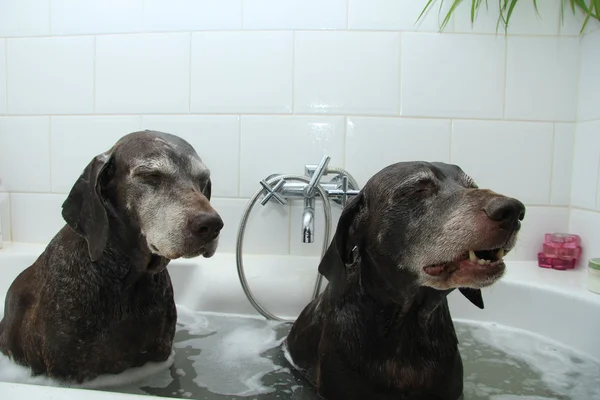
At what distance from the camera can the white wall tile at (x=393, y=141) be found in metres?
2.32

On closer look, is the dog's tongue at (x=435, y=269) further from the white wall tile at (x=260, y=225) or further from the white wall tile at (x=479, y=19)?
the white wall tile at (x=479, y=19)

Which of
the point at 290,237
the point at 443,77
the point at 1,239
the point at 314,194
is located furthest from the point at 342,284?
the point at 1,239

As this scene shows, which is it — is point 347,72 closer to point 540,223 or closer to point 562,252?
point 540,223

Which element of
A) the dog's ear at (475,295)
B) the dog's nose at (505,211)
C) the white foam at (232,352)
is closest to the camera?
the dog's nose at (505,211)

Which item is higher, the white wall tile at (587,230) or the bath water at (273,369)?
the white wall tile at (587,230)

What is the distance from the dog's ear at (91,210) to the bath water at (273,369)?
1.37ft

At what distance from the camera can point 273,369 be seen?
1607mm

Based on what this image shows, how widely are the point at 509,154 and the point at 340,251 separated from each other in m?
1.40

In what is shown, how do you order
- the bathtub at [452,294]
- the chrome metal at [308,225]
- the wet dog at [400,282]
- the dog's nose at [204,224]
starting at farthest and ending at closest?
1. the chrome metal at [308,225]
2. the bathtub at [452,294]
3. the dog's nose at [204,224]
4. the wet dog at [400,282]

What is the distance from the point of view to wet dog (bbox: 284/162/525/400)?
1.10 metres

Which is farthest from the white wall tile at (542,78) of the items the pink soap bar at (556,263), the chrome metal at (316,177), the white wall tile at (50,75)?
the white wall tile at (50,75)

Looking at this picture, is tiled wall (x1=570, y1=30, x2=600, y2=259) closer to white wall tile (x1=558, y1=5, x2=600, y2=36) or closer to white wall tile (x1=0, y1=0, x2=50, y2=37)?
white wall tile (x1=558, y1=5, x2=600, y2=36)

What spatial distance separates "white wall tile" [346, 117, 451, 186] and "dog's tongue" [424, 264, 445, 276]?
124cm

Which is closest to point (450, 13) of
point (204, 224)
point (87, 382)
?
point (204, 224)
